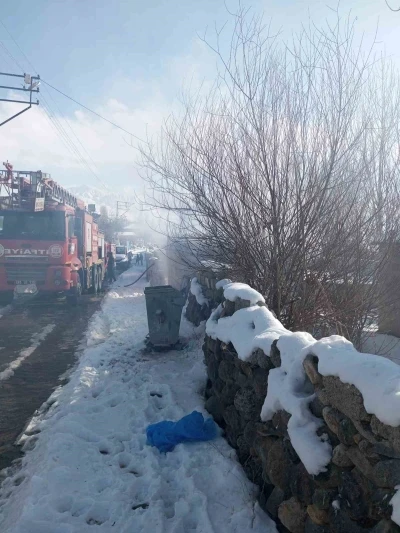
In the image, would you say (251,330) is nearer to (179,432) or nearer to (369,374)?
(179,432)

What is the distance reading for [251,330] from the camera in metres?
4.23

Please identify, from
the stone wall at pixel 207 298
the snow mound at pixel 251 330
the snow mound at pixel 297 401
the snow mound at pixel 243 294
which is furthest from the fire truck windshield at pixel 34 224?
the snow mound at pixel 297 401

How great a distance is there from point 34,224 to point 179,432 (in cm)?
1050

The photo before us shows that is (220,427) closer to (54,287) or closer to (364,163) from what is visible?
(364,163)

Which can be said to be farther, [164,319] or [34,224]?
[34,224]

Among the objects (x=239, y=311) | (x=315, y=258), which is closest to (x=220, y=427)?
(x=239, y=311)

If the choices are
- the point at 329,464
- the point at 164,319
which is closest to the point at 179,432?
the point at 329,464

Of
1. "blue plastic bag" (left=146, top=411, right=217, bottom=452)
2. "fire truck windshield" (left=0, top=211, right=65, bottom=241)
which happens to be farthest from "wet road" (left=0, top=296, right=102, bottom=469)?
"fire truck windshield" (left=0, top=211, right=65, bottom=241)

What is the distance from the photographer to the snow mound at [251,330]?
3.73m

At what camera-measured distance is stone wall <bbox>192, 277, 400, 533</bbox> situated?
82.0 inches

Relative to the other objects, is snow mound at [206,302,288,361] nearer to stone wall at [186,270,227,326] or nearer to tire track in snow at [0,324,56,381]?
stone wall at [186,270,227,326]

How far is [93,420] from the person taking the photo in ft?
17.2

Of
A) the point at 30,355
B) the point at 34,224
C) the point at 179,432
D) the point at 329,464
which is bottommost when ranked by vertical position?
the point at 30,355

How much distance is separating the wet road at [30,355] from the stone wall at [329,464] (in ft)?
8.11
